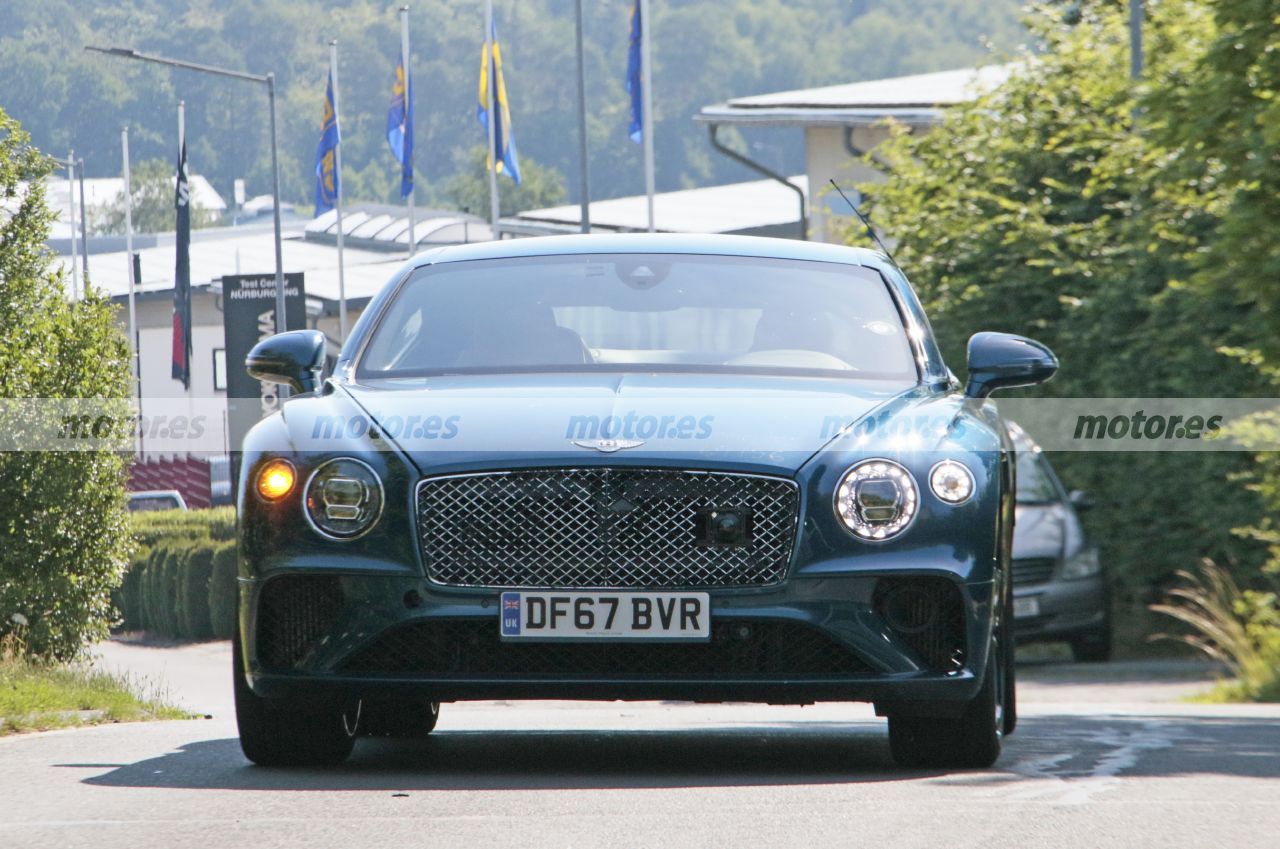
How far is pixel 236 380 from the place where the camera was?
4291 centimetres

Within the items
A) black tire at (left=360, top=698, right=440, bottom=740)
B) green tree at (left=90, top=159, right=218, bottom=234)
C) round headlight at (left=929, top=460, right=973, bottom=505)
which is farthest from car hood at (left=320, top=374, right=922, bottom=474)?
green tree at (left=90, top=159, right=218, bottom=234)

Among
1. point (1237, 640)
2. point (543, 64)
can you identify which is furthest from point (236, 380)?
point (543, 64)

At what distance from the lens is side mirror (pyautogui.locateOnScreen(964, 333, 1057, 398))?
23.8ft

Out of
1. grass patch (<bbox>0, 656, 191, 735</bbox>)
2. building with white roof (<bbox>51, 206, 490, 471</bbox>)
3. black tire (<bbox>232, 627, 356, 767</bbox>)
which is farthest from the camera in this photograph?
building with white roof (<bbox>51, 206, 490, 471</bbox>)

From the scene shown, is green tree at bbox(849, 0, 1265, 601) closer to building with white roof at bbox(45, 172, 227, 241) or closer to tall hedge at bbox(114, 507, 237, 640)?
tall hedge at bbox(114, 507, 237, 640)

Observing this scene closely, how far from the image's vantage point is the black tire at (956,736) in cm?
639

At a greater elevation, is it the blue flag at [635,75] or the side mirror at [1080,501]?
the blue flag at [635,75]

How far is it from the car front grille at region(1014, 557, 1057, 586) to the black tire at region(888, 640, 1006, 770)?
10799 mm

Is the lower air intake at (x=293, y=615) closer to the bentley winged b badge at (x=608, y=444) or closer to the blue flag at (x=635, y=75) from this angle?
the bentley winged b badge at (x=608, y=444)

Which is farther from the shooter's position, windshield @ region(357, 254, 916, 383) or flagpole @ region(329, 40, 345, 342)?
flagpole @ region(329, 40, 345, 342)

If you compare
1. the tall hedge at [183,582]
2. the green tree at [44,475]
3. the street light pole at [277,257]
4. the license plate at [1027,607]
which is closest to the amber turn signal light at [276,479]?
the green tree at [44,475]

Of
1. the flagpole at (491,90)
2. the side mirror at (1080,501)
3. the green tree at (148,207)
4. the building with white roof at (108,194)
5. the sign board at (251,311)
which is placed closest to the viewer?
the side mirror at (1080,501)

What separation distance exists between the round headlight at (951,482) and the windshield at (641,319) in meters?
0.89

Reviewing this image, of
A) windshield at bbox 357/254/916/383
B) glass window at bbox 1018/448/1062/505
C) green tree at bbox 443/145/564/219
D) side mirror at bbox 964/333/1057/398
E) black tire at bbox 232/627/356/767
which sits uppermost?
green tree at bbox 443/145/564/219
